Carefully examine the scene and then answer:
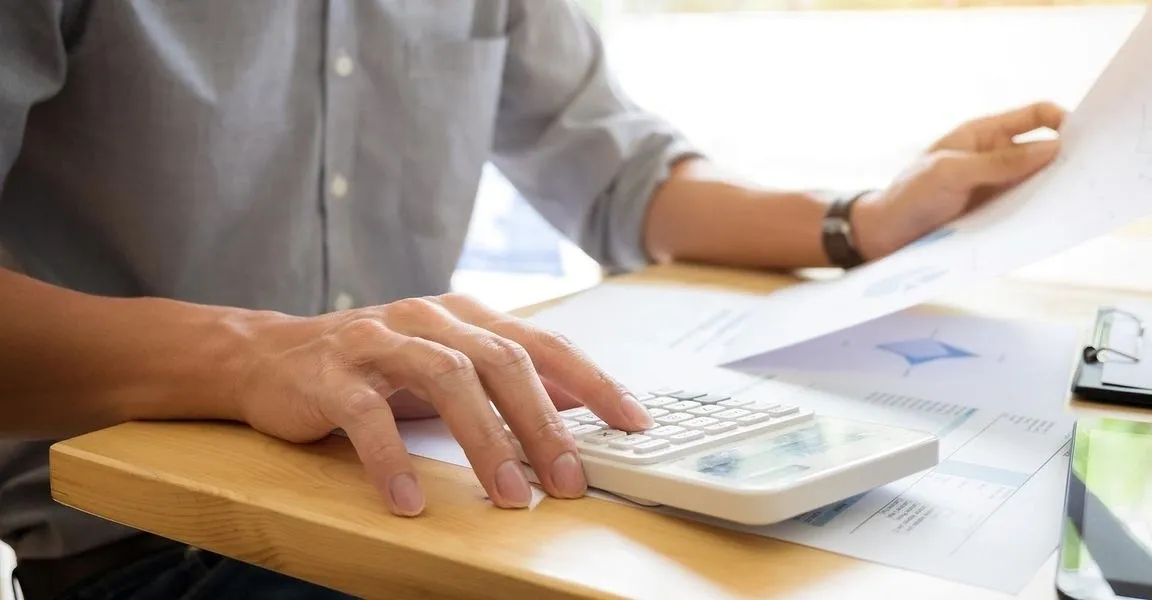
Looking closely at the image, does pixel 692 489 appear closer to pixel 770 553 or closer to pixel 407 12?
pixel 770 553

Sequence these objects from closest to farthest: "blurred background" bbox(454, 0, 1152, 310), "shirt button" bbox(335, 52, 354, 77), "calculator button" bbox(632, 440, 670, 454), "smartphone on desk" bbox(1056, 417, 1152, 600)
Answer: "smartphone on desk" bbox(1056, 417, 1152, 600) < "calculator button" bbox(632, 440, 670, 454) < "shirt button" bbox(335, 52, 354, 77) < "blurred background" bbox(454, 0, 1152, 310)

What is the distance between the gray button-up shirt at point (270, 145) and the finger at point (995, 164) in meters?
0.29

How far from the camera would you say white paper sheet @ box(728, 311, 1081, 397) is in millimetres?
642

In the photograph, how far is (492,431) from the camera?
468 mm

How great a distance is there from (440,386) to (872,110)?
97 centimetres

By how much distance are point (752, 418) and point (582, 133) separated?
0.61 metres

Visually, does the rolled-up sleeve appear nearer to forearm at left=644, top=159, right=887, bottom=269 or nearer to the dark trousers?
forearm at left=644, top=159, right=887, bottom=269

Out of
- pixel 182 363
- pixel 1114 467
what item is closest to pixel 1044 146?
pixel 1114 467

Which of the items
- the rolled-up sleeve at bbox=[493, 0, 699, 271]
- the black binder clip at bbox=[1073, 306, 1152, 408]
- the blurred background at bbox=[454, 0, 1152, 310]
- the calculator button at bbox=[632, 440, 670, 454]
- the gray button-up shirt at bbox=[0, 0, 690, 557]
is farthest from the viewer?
the blurred background at bbox=[454, 0, 1152, 310]

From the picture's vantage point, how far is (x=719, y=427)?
488mm

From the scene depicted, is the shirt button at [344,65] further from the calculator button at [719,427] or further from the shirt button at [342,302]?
the calculator button at [719,427]

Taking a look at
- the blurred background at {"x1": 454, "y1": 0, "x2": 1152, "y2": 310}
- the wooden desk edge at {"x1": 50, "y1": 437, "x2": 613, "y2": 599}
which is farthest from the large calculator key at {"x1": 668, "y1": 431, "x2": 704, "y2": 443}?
the blurred background at {"x1": 454, "y1": 0, "x2": 1152, "y2": 310}

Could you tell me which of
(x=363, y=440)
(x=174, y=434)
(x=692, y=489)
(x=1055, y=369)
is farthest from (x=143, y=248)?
(x=1055, y=369)

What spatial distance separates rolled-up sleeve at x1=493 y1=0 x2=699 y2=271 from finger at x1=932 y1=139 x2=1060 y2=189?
11.0 inches
